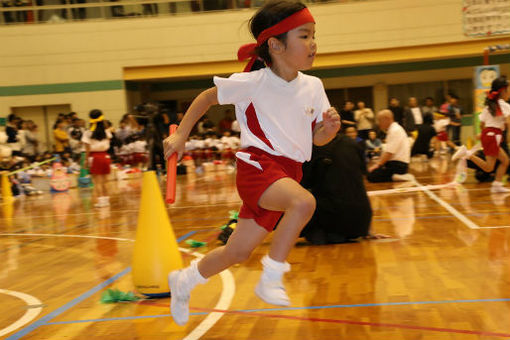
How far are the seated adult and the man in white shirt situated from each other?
528cm

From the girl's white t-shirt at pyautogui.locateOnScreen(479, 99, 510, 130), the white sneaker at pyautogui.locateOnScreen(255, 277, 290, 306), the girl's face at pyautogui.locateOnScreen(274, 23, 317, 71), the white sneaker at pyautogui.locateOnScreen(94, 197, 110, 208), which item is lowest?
the white sneaker at pyautogui.locateOnScreen(94, 197, 110, 208)

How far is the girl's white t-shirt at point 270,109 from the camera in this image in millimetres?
3076

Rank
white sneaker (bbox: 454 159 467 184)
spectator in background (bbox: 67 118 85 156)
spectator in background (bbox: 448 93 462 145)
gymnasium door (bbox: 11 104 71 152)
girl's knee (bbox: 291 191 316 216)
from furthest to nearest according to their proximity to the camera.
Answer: gymnasium door (bbox: 11 104 71 152), spectator in background (bbox: 448 93 462 145), spectator in background (bbox: 67 118 85 156), white sneaker (bbox: 454 159 467 184), girl's knee (bbox: 291 191 316 216)

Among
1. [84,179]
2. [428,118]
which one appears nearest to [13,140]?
[84,179]

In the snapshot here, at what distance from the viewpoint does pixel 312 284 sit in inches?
171

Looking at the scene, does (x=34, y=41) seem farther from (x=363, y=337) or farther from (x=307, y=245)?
(x=363, y=337)

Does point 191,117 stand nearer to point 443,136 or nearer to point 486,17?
point 486,17

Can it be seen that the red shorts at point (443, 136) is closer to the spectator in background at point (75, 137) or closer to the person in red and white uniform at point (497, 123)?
the person in red and white uniform at point (497, 123)

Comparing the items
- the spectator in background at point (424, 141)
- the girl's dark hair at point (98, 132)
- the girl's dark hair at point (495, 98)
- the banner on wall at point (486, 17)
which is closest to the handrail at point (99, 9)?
the banner on wall at point (486, 17)

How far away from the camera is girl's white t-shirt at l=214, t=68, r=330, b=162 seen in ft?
10.1

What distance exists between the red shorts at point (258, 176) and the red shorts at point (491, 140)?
6.41 metres

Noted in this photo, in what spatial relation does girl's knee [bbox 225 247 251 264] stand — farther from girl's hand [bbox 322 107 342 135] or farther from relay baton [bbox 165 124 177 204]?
girl's hand [bbox 322 107 342 135]

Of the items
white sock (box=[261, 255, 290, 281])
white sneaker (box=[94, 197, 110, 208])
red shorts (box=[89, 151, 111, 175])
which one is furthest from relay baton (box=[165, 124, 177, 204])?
red shorts (box=[89, 151, 111, 175])

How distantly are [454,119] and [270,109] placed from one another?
15.1m
